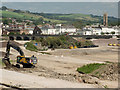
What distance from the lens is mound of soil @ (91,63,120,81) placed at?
104ft

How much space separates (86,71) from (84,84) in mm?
9224

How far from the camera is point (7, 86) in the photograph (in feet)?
82.4

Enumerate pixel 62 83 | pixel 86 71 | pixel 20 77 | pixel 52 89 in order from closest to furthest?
pixel 52 89
pixel 62 83
pixel 20 77
pixel 86 71

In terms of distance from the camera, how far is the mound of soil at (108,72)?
104 feet

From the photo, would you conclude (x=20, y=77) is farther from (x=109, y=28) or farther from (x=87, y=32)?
(x=109, y=28)

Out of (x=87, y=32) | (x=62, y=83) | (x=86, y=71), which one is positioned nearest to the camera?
(x=62, y=83)

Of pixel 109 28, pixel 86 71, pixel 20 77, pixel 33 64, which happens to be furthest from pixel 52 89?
pixel 109 28

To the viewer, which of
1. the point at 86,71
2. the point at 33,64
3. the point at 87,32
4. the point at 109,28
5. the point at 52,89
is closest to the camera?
the point at 52,89

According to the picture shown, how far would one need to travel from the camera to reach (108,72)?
3309 cm

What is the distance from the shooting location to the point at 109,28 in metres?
179

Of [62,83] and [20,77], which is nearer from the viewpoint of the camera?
[62,83]

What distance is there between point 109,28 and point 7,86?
6212 inches

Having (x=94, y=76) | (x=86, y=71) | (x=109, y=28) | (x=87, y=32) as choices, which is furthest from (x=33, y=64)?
(x=109, y=28)

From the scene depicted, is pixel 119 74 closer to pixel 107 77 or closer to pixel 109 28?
pixel 107 77
